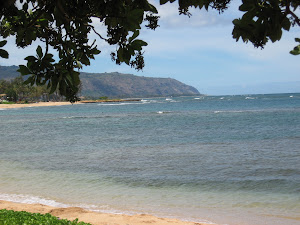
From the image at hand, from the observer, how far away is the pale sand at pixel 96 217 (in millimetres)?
6391

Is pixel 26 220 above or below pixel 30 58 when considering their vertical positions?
Answer: below

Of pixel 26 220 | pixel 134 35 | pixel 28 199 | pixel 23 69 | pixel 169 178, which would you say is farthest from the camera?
pixel 169 178

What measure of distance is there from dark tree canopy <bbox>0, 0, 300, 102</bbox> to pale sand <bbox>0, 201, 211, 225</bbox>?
12.8 feet

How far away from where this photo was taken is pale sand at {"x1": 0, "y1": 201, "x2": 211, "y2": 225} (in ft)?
21.0

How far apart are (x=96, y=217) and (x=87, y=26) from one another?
4.28 metres

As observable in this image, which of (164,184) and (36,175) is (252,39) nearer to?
(164,184)

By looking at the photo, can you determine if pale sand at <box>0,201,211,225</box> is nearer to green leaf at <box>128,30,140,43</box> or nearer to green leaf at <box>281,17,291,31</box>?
green leaf at <box>128,30,140,43</box>

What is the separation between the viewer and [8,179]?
1029 cm

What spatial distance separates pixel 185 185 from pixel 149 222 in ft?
9.99

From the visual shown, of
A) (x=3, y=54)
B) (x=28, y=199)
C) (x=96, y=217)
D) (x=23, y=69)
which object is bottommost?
(x=28, y=199)

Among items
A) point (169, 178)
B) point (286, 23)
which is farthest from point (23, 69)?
point (169, 178)

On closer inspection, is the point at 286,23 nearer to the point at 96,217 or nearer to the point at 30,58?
the point at 30,58

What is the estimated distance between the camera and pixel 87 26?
11.0 ft

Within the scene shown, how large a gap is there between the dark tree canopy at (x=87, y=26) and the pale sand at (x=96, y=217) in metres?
3.90
